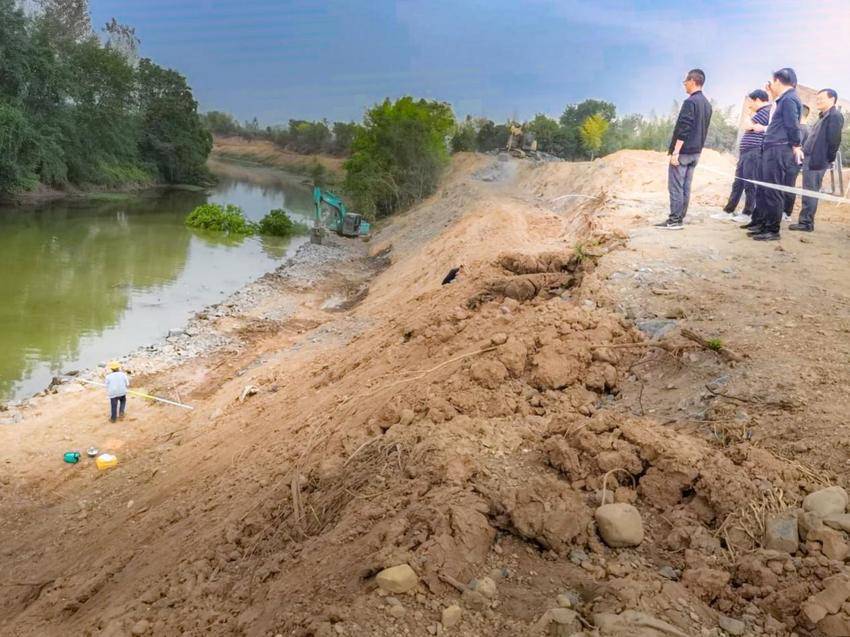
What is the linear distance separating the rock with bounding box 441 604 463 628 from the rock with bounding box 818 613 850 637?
1.44m

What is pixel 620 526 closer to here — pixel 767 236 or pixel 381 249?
pixel 767 236

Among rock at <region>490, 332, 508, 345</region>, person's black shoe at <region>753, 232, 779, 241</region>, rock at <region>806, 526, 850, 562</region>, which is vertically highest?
person's black shoe at <region>753, 232, 779, 241</region>

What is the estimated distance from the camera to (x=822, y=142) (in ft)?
28.9

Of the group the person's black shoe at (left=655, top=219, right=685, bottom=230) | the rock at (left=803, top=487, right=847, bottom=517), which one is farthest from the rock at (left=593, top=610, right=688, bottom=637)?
the person's black shoe at (left=655, top=219, right=685, bottom=230)

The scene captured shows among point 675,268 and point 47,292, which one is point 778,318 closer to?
point 675,268

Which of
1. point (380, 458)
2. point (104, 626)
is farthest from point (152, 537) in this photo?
point (380, 458)

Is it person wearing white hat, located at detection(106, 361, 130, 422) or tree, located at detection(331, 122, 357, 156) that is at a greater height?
tree, located at detection(331, 122, 357, 156)

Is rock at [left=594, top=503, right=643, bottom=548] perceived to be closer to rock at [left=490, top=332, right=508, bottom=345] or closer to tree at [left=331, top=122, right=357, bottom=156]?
rock at [left=490, top=332, right=508, bottom=345]

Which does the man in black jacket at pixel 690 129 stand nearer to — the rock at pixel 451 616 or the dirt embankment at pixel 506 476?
the dirt embankment at pixel 506 476

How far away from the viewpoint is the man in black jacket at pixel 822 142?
8703 mm

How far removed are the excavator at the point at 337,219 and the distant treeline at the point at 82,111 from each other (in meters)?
14.2

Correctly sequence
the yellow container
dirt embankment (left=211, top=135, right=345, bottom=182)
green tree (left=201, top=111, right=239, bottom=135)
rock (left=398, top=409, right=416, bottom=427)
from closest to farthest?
rock (left=398, top=409, right=416, bottom=427) → the yellow container → dirt embankment (left=211, top=135, right=345, bottom=182) → green tree (left=201, top=111, right=239, bottom=135)

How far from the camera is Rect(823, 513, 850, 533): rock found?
9.36 feet

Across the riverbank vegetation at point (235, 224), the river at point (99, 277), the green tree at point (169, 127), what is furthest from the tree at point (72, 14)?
the riverbank vegetation at point (235, 224)
